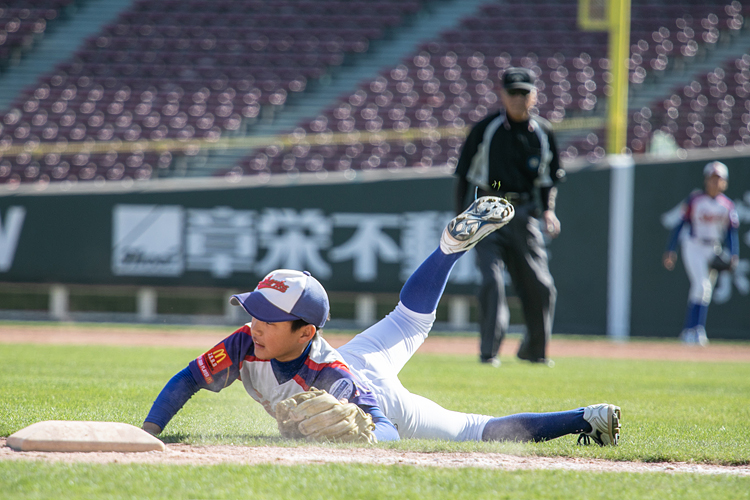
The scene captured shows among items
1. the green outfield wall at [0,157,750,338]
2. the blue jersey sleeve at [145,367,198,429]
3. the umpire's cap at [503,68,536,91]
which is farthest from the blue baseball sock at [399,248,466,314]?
the green outfield wall at [0,157,750,338]

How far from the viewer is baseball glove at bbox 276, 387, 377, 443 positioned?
311 centimetres

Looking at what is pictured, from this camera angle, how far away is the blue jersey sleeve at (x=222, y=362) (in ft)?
10.7

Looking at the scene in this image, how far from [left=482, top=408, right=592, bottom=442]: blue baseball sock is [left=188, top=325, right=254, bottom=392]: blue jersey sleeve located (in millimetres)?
1012

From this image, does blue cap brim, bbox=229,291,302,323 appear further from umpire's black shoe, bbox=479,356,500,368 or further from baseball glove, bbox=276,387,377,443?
umpire's black shoe, bbox=479,356,500,368

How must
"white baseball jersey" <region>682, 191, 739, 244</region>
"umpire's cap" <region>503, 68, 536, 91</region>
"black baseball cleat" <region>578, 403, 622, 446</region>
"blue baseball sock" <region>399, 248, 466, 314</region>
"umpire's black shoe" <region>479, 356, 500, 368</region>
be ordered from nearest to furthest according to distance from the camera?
"black baseball cleat" <region>578, 403, 622, 446</region>
"blue baseball sock" <region>399, 248, 466, 314</region>
"umpire's cap" <region>503, 68, 536, 91</region>
"umpire's black shoe" <region>479, 356, 500, 368</region>
"white baseball jersey" <region>682, 191, 739, 244</region>

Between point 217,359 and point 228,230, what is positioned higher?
point 217,359

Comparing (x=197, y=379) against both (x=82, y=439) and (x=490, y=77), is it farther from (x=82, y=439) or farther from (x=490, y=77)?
(x=490, y=77)

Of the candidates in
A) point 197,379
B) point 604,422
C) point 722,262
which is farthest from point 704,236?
point 197,379

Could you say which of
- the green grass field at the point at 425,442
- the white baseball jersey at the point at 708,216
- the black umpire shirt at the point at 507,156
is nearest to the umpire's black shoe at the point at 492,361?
the green grass field at the point at 425,442

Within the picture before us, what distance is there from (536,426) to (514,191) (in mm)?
3337

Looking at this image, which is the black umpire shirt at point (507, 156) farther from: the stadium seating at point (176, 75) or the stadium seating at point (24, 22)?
the stadium seating at point (24, 22)

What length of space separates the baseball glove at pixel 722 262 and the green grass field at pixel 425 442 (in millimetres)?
2301

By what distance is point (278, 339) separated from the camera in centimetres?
323

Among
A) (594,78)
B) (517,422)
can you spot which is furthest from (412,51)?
(517,422)
